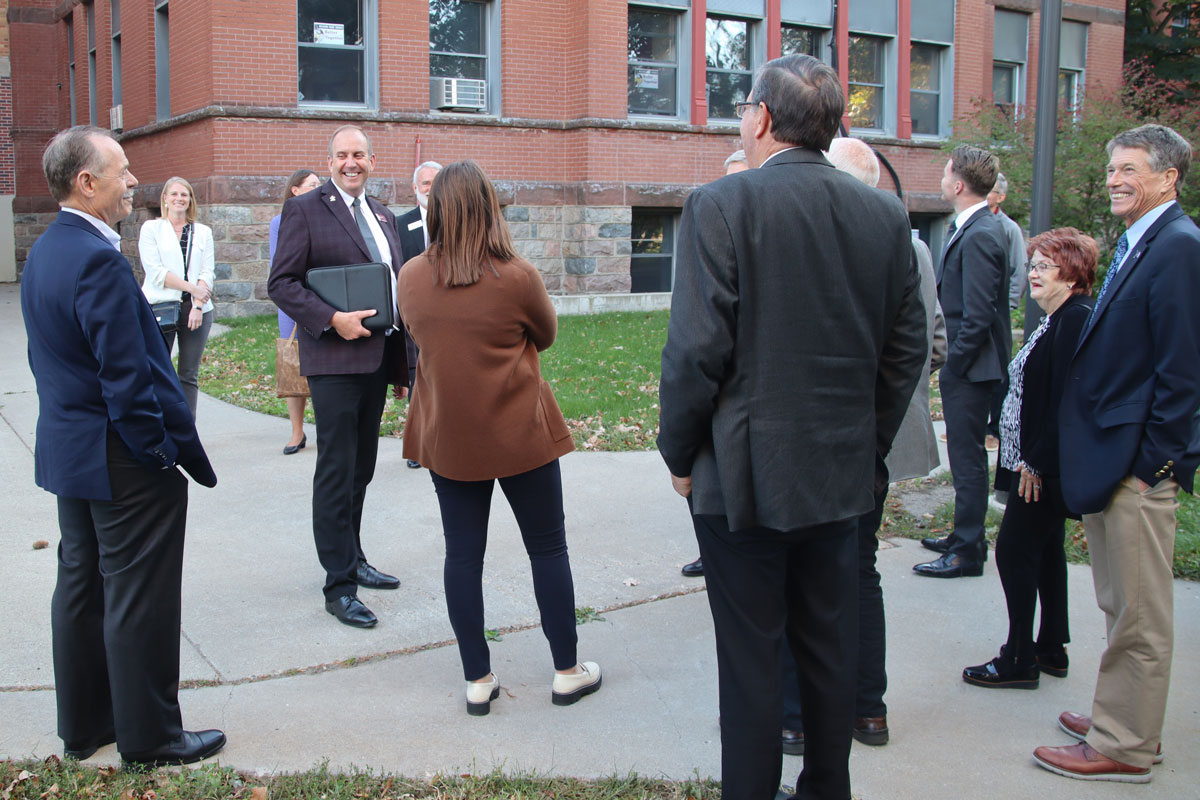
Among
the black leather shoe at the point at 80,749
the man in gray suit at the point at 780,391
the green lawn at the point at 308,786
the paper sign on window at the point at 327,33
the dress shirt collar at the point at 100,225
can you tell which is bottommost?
the green lawn at the point at 308,786

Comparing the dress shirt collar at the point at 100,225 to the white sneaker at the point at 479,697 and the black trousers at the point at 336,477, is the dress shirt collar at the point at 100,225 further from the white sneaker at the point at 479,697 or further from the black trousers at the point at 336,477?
the white sneaker at the point at 479,697

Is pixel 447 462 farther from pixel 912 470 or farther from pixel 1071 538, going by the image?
pixel 1071 538

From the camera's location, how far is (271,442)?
27.4ft

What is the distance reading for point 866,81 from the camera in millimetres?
21016

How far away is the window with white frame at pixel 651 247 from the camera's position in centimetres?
1909

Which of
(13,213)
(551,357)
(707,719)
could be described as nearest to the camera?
(707,719)

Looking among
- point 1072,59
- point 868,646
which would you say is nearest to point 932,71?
point 1072,59

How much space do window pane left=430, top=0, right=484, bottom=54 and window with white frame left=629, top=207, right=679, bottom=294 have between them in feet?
13.2

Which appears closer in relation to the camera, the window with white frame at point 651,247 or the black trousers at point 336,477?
the black trousers at point 336,477

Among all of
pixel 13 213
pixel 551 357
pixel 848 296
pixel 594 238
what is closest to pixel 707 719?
pixel 848 296

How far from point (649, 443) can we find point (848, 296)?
5736mm

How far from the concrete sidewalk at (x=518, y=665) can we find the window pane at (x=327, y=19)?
38.4 ft

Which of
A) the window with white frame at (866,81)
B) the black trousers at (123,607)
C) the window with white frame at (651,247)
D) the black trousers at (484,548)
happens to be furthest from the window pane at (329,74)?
the black trousers at (123,607)

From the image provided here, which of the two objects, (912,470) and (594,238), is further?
(594,238)
